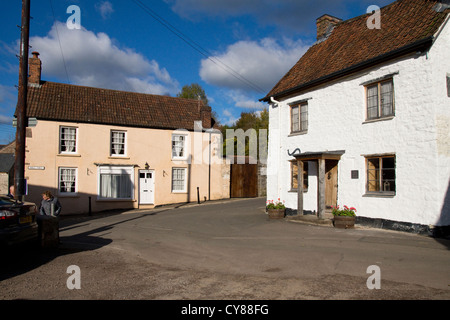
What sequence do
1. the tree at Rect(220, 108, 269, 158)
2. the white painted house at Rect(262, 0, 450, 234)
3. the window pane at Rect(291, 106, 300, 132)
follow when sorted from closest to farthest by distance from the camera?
1. the white painted house at Rect(262, 0, 450, 234)
2. the window pane at Rect(291, 106, 300, 132)
3. the tree at Rect(220, 108, 269, 158)

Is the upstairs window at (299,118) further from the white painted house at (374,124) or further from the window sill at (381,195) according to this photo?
the window sill at (381,195)

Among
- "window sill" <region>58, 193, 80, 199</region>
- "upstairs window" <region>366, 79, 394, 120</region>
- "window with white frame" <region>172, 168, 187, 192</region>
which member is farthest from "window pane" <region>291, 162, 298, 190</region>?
"window sill" <region>58, 193, 80, 199</region>

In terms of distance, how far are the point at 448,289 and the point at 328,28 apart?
15.4 meters

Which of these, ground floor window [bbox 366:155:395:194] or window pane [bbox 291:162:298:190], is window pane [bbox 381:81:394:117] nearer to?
ground floor window [bbox 366:155:395:194]

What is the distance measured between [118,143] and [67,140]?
3.01m

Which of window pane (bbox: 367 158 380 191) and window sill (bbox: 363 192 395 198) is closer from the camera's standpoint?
window sill (bbox: 363 192 395 198)

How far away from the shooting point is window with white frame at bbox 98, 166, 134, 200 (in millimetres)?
22672

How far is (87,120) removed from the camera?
73.3 ft

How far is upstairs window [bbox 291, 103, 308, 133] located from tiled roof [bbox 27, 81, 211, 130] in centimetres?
1007

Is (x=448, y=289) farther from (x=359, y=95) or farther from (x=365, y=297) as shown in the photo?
(x=359, y=95)

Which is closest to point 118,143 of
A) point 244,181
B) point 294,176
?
point 244,181

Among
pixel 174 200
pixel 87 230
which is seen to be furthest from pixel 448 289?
pixel 174 200
